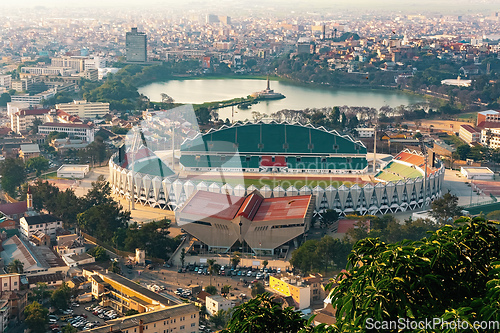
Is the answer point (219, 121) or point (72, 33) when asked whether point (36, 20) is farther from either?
point (219, 121)

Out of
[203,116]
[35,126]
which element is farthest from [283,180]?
[35,126]

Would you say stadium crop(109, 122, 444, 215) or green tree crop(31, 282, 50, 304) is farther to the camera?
stadium crop(109, 122, 444, 215)

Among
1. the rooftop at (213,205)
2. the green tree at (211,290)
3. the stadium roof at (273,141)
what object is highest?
the stadium roof at (273,141)

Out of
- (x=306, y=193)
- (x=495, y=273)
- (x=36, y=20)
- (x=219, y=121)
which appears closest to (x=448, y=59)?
(x=219, y=121)

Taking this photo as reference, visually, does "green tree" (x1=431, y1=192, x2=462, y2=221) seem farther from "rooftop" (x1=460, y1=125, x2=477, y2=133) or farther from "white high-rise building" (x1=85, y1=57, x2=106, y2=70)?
"white high-rise building" (x1=85, y1=57, x2=106, y2=70)

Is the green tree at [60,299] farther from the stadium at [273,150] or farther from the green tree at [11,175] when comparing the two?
the green tree at [11,175]

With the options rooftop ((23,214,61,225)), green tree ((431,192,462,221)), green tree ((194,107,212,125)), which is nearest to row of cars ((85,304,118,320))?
rooftop ((23,214,61,225))

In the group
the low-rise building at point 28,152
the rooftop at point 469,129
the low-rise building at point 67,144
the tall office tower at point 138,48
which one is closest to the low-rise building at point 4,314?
the low-rise building at point 28,152
